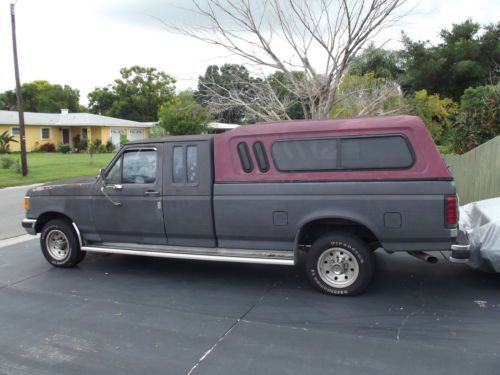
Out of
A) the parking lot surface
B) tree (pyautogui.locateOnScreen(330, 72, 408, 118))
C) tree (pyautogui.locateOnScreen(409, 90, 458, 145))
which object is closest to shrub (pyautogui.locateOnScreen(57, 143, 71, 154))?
tree (pyautogui.locateOnScreen(409, 90, 458, 145))

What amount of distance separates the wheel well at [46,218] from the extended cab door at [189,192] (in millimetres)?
1803

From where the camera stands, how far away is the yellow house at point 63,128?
40.8m

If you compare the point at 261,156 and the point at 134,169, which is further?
the point at 134,169

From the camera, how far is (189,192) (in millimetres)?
5941

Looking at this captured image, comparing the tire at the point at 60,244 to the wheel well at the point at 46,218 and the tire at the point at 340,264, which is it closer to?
the wheel well at the point at 46,218

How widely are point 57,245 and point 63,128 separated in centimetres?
4041

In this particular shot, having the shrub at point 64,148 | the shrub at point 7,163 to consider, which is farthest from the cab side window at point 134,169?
the shrub at point 64,148

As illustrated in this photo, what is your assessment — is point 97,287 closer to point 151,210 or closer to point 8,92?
point 151,210

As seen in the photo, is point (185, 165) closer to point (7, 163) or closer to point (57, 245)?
point (57, 245)

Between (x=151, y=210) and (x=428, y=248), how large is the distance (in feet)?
11.2

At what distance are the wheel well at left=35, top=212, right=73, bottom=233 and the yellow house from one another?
3526cm

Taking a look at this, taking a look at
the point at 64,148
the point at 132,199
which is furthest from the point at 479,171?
the point at 64,148

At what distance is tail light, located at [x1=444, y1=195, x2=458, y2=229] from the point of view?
490 cm

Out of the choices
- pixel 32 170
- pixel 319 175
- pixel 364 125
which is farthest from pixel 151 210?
pixel 32 170
